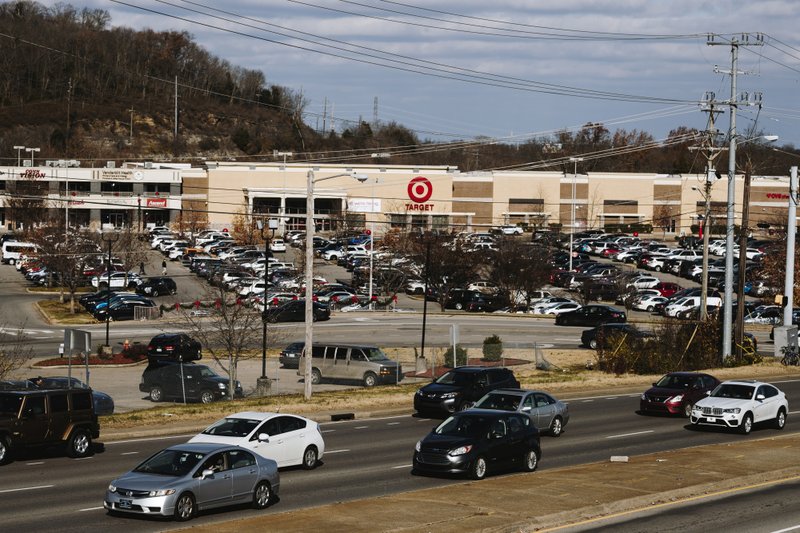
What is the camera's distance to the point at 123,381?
49.8 metres

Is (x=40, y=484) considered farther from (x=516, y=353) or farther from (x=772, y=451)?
(x=516, y=353)

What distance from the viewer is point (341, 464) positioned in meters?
26.3

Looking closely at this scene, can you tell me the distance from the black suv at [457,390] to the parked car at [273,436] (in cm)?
1001

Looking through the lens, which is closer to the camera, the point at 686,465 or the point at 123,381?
the point at 686,465

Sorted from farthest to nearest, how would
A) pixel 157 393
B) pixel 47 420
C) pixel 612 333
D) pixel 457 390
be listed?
1. pixel 612 333
2. pixel 157 393
3. pixel 457 390
4. pixel 47 420

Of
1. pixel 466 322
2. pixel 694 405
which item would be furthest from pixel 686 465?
Result: pixel 466 322

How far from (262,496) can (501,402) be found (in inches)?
449

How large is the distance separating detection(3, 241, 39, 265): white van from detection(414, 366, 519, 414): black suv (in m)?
69.6

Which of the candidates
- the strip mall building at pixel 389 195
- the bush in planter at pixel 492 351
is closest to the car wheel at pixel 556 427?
the bush in planter at pixel 492 351

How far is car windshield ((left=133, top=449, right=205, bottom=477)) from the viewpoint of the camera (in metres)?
19.4

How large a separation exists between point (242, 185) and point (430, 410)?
100430 millimetres

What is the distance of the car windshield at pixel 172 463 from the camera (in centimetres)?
1939

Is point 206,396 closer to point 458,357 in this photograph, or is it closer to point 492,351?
point 458,357

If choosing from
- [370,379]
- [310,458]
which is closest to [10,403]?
[310,458]
